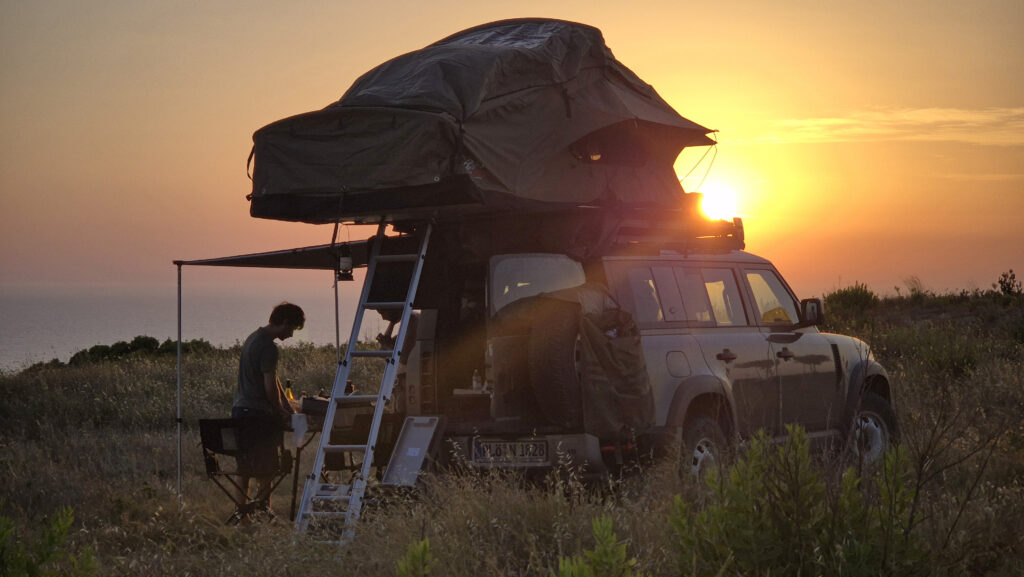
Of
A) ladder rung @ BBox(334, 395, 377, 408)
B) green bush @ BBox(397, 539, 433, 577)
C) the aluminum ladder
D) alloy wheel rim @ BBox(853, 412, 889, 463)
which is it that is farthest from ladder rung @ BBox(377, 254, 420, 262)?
green bush @ BBox(397, 539, 433, 577)

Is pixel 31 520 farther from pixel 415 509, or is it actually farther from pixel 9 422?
pixel 9 422

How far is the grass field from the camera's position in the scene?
4.98 metres

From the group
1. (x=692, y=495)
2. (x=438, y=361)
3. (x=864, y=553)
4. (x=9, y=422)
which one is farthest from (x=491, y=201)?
(x=9, y=422)

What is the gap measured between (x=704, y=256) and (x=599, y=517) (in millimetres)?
3380

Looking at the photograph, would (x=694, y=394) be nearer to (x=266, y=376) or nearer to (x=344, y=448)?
(x=344, y=448)

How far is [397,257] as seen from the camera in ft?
29.3

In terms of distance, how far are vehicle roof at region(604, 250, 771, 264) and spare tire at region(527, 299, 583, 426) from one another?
837mm

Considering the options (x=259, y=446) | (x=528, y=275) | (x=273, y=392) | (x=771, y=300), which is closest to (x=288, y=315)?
(x=273, y=392)

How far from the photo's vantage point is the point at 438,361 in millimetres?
8719

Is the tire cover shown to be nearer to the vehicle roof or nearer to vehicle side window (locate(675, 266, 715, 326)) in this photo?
the vehicle roof

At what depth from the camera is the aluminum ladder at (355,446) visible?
8062 mm

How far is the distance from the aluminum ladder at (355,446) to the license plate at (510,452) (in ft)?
2.60

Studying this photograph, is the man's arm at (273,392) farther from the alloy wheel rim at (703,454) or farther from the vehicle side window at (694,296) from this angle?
the alloy wheel rim at (703,454)

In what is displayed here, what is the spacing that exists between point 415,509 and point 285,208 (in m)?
3.10
